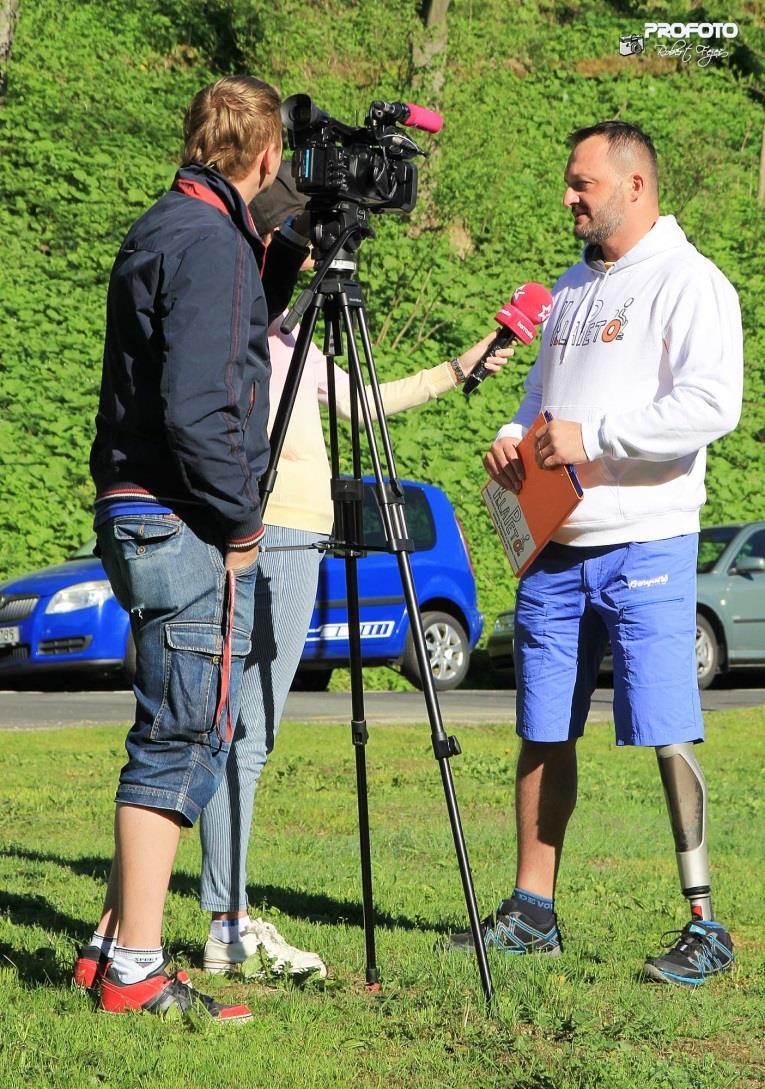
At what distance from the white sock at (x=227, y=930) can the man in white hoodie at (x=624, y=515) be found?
2.10 feet

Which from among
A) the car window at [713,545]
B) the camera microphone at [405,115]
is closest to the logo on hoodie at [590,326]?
the camera microphone at [405,115]

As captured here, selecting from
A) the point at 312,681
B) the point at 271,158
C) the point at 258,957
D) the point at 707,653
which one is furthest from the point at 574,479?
the point at 707,653

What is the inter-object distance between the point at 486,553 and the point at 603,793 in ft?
32.0

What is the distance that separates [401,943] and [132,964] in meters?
1.15

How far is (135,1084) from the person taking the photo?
10.1ft

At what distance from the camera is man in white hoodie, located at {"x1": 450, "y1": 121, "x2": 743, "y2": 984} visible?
13.7 feet

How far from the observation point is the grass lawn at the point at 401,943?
→ 322 centimetres

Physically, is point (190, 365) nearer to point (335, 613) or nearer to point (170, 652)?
point (170, 652)

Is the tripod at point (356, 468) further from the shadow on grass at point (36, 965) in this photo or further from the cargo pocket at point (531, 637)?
the shadow on grass at point (36, 965)

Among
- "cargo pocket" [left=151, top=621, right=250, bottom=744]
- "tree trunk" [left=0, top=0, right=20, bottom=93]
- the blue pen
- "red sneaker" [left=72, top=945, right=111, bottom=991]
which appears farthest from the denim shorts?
"tree trunk" [left=0, top=0, right=20, bottom=93]

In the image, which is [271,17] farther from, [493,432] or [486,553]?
[486,553]

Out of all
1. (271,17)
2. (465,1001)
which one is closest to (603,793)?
(465,1001)

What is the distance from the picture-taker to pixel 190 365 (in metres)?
3.25

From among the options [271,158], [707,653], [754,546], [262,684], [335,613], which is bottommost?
[707,653]
